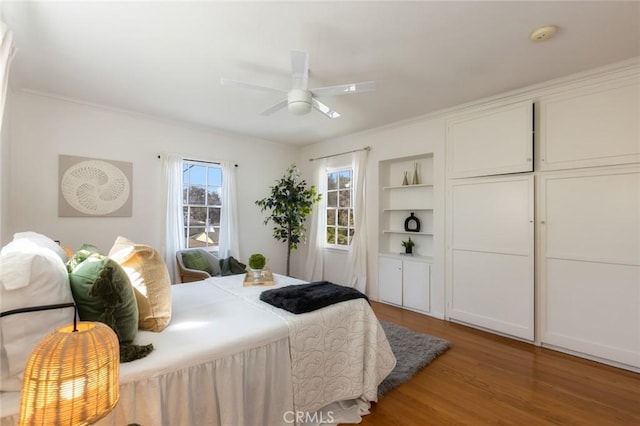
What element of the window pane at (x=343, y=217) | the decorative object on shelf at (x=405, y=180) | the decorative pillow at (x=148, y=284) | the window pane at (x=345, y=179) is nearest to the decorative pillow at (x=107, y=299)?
the decorative pillow at (x=148, y=284)

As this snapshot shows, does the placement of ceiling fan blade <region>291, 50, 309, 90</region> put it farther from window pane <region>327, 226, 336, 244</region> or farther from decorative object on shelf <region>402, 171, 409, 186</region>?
window pane <region>327, 226, 336, 244</region>

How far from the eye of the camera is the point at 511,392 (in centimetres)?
212

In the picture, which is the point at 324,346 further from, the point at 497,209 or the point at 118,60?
the point at 118,60

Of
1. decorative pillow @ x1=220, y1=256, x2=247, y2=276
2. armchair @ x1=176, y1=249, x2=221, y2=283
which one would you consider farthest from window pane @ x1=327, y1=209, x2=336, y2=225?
armchair @ x1=176, y1=249, x2=221, y2=283

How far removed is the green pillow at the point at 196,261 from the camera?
3770 mm

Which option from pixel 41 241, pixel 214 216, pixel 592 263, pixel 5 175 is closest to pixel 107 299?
pixel 41 241

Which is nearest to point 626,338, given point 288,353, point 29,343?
point 288,353

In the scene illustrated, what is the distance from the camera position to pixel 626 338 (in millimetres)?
2418

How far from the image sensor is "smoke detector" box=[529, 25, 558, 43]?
6.51 ft

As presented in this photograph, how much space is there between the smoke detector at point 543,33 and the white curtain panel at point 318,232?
3301mm

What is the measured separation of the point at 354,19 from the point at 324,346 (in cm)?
213

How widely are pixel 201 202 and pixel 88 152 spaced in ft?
4.77

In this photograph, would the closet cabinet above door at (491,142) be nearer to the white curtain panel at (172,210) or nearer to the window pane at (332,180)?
the window pane at (332,180)

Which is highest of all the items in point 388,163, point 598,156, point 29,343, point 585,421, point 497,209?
point 388,163
